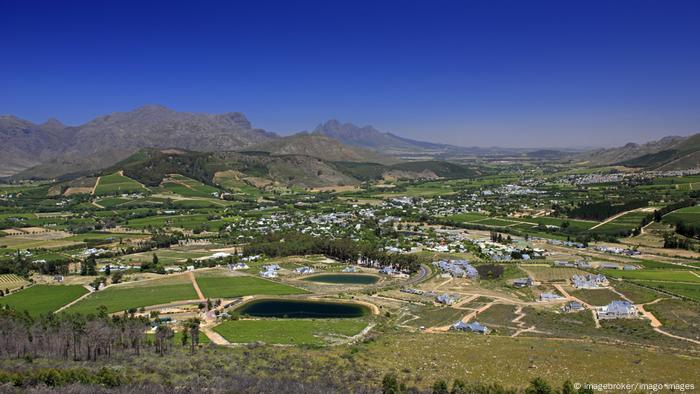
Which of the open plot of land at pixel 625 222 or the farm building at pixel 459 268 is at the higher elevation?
the open plot of land at pixel 625 222

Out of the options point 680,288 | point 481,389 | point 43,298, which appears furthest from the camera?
point 43,298

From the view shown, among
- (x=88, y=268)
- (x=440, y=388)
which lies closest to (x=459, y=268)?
(x=440, y=388)

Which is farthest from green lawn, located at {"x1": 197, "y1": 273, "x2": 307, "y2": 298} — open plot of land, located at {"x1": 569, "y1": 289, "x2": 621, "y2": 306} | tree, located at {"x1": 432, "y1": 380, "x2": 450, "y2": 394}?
tree, located at {"x1": 432, "y1": 380, "x2": 450, "y2": 394}

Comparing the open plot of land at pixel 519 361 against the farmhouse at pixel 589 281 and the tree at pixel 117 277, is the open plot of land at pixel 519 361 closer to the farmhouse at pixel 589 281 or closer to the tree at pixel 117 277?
the farmhouse at pixel 589 281

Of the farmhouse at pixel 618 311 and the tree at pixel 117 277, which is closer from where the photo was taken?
the farmhouse at pixel 618 311

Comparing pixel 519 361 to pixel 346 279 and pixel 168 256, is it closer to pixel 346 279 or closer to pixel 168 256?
pixel 346 279

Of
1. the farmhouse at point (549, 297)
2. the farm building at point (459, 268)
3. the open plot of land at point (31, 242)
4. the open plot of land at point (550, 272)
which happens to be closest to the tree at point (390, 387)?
the farmhouse at point (549, 297)

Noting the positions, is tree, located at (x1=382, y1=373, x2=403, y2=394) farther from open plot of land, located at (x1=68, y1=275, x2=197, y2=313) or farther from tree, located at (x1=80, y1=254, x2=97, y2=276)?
tree, located at (x1=80, y1=254, x2=97, y2=276)
